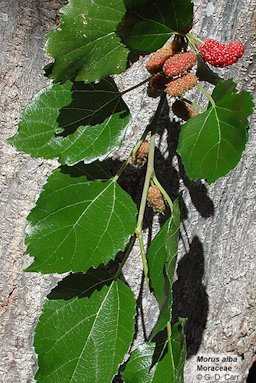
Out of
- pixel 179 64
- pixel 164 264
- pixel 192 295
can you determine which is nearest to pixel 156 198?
pixel 164 264

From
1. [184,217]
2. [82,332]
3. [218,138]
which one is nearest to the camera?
[218,138]

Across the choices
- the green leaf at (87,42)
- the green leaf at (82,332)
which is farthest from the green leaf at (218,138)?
the green leaf at (82,332)

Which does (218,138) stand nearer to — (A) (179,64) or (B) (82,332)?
(A) (179,64)

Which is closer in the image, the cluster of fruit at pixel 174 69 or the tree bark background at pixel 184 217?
the cluster of fruit at pixel 174 69

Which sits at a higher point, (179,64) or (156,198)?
(179,64)

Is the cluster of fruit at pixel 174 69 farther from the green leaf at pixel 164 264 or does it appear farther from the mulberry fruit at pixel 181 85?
the green leaf at pixel 164 264

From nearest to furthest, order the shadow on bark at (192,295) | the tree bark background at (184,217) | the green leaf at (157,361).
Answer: the green leaf at (157,361)
the tree bark background at (184,217)
the shadow on bark at (192,295)

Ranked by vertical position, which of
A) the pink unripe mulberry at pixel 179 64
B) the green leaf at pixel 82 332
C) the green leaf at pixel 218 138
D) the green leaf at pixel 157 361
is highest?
the pink unripe mulberry at pixel 179 64

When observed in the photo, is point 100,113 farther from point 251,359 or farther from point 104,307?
point 251,359
